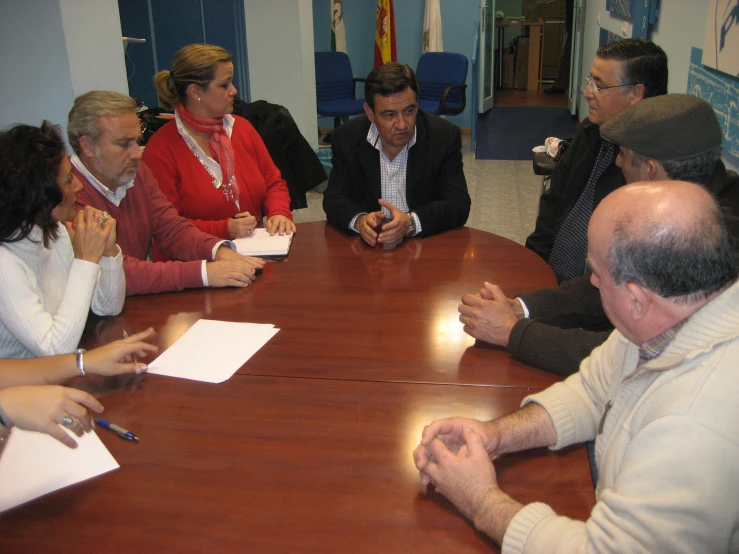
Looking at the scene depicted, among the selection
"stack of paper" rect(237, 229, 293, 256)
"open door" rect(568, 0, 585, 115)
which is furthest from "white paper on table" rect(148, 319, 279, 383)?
"open door" rect(568, 0, 585, 115)

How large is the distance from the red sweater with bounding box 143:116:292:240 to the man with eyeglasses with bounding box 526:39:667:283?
116cm

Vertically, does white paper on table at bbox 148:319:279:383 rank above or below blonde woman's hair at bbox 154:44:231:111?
below

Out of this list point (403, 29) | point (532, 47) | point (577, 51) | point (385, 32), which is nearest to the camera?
point (385, 32)

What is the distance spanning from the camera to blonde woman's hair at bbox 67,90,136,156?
2.05 meters

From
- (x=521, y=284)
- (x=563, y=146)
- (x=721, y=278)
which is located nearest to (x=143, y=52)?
(x=563, y=146)

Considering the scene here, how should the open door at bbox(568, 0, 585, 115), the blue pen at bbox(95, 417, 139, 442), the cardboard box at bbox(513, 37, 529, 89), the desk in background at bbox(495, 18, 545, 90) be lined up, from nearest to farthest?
the blue pen at bbox(95, 417, 139, 442)
the open door at bbox(568, 0, 585, 115)
the desk in background at bbox(495, 18, 545, 90)
the cardboard box at bbox(513, 37, 529, 89)

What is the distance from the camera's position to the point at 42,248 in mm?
1646

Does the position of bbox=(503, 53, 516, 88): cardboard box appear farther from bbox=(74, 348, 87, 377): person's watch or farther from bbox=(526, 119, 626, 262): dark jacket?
bbox=(74, 348, 87, 377): person's watch

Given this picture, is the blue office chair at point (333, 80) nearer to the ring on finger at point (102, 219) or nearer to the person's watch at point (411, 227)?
the person's watch at point (411, 227)

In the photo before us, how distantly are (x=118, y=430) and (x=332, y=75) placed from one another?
594 centimetres

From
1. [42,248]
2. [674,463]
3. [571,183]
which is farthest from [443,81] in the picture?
[674,463]

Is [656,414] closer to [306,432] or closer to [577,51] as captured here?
[306,432]

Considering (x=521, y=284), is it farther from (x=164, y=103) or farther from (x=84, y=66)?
(x=84, y=66)

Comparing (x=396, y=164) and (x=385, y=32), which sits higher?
(x=385, y=32)
